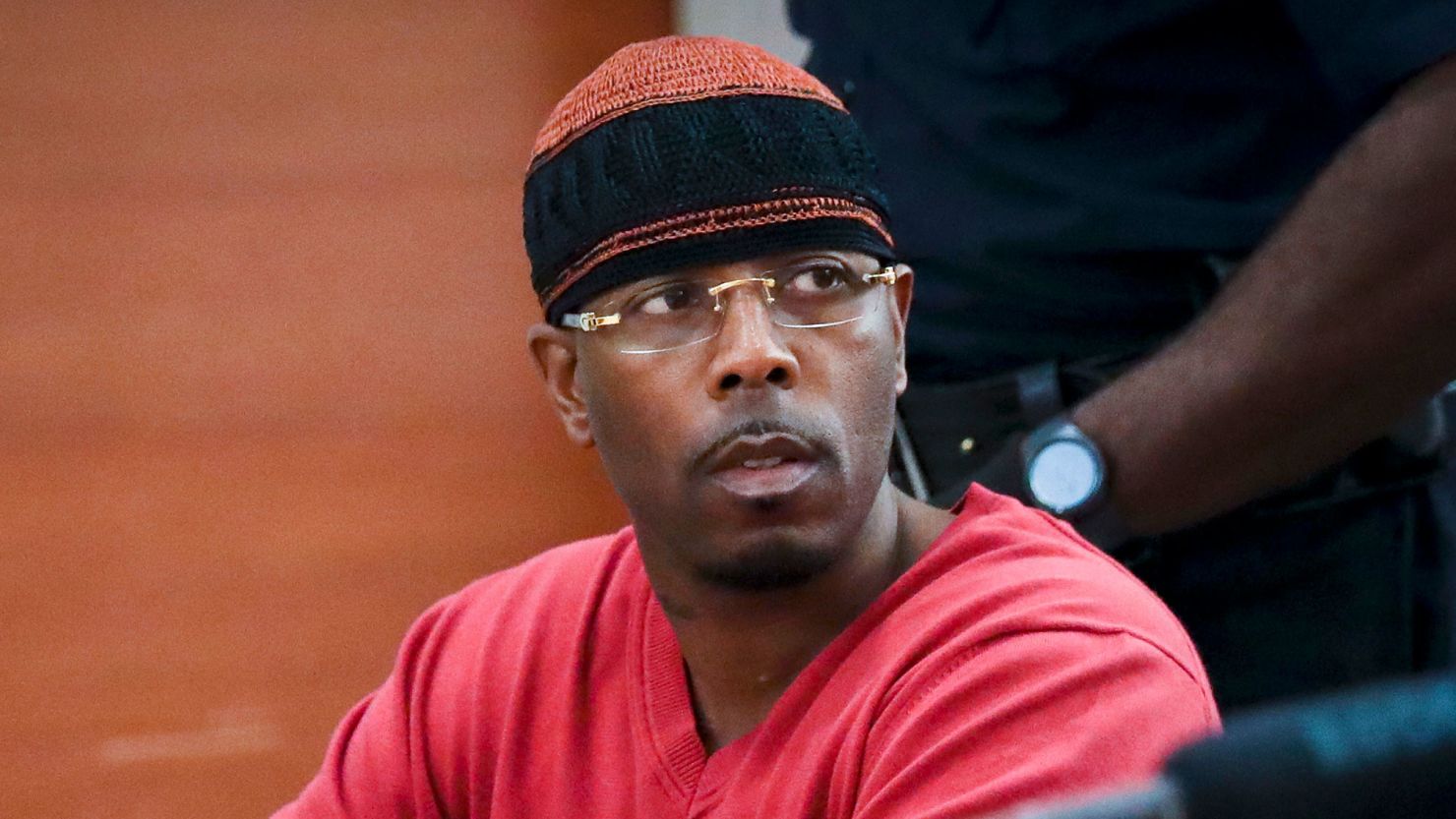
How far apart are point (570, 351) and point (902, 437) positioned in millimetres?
400

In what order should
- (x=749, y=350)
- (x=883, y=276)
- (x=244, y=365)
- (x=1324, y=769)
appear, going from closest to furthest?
(x=1324, y=769) → (x=749, y=350) → (x=883, y=276) → (x=244, y=365)

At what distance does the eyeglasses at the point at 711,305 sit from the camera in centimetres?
129

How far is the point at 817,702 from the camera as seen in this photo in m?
1.21

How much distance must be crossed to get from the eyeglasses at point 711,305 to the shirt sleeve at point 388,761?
0.41m

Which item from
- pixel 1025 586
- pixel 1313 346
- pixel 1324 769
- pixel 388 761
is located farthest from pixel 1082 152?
pixel 1324 769

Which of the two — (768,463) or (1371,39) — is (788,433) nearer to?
(768,463)

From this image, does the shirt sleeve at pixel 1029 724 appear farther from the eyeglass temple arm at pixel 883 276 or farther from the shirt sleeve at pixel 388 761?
the shirt sleeve at pixel 388 761

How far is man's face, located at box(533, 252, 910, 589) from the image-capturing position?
1.24 meters

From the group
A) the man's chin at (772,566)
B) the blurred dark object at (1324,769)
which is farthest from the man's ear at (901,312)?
the blurred dark object at (1324,769)

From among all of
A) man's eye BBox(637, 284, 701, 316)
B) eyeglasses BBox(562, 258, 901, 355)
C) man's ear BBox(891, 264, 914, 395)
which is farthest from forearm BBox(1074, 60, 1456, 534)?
man's eye BBox(637, 284, 701, 316)

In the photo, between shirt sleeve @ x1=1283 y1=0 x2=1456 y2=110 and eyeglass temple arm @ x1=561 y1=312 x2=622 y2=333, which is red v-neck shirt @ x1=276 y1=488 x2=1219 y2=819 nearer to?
eyeglass temple arm @ x1=561 y1=312 x2=622 y2=333

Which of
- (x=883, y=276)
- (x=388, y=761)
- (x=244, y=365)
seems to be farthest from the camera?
(x=244, y=365)

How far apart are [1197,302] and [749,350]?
51 centimetres

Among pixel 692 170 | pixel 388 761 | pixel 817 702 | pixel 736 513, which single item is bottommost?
pixel 388 761
